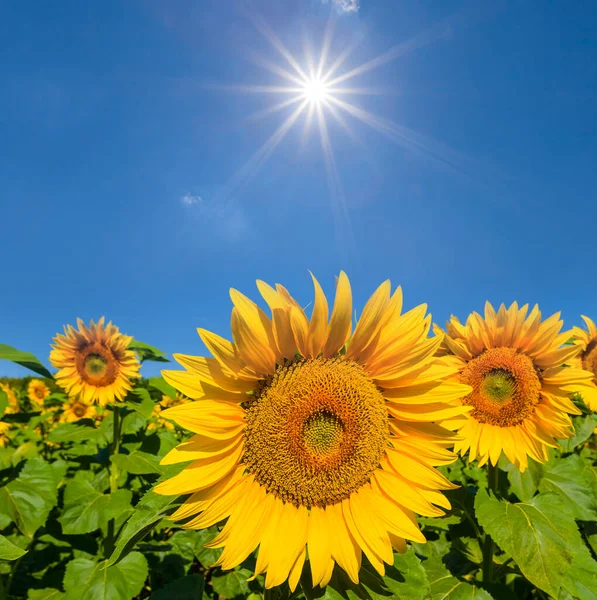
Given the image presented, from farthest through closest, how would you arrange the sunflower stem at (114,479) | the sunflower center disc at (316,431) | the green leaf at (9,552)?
1. the sunflower stem at (114,479)
2. the sunflower center disc at (316,431)
3. the green leaf at (9,552)

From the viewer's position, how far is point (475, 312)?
3482mm

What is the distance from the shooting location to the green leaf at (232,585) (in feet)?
13.4

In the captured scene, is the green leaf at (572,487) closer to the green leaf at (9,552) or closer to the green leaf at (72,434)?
the green leaf at (9,552)

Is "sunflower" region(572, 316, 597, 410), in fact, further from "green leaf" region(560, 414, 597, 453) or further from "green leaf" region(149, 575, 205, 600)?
"green leaf" region(149, 575, 205, 600)

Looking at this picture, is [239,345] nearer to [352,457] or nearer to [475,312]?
[352,457]

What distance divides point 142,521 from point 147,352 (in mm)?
3489

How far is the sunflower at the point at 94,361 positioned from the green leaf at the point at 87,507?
1093mm

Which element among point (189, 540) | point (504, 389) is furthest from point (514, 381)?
point (189, 540)

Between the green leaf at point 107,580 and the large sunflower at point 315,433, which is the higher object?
the large sunflower at point 315,433

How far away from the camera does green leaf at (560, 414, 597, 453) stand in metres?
4.13

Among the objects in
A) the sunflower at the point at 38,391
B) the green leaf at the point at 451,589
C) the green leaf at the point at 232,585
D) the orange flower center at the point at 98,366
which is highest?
the sunflower at the point at 38,391

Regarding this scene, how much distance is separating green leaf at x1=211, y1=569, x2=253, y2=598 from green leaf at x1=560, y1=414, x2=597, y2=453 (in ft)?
10.6

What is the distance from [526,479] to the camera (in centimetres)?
329

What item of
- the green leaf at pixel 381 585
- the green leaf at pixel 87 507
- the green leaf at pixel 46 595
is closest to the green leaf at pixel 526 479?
the green leaf at pixel 381 585
